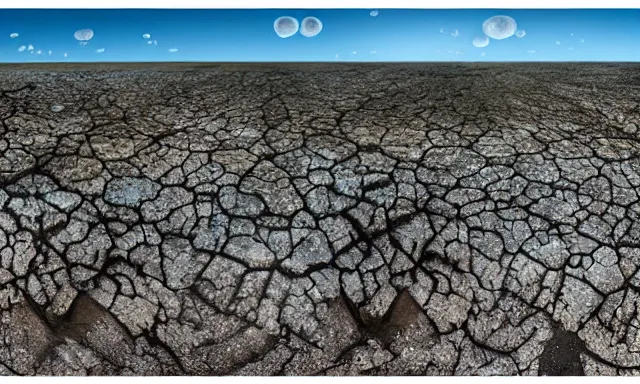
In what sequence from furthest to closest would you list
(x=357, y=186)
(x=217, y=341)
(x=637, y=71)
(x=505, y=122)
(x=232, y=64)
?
(x=232, y=64), (x=637, y=71), (x=505, y=122), (x=357, y=186), (x=217, y=341)

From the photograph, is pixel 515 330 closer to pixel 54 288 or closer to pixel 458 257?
pixel 458 257

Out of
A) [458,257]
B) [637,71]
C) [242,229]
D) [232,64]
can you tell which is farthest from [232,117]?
[637,71]

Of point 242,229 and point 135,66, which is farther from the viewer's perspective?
point 135,66

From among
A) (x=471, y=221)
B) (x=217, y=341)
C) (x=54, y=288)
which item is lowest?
(x=217, y=341)

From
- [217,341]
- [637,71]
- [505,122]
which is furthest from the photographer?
[637,71]

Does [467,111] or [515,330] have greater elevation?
[467,111]

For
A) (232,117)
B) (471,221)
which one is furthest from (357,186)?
(232,117)

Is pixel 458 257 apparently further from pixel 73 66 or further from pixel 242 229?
pixel 73 66
